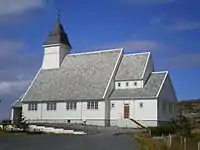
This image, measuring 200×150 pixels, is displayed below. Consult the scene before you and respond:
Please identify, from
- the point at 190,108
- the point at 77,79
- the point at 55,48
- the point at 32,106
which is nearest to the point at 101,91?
the point at 77,79

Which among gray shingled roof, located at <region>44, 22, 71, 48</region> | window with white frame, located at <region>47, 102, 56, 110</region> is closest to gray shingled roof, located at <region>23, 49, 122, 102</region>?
window with white frame, located at <region>47, 102, 56, 110</region>

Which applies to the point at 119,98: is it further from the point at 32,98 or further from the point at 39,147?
the point at 39,147

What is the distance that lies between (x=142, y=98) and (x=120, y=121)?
4.27m

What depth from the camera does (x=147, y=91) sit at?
51.0 metres

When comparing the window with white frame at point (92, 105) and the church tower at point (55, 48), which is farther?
the church tower at point (55, 48)

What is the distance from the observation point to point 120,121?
2039 inches

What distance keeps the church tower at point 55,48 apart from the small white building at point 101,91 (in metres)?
0.16

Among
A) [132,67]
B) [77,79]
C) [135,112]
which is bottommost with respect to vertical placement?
[135,112]

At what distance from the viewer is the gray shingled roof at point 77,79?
54531mm

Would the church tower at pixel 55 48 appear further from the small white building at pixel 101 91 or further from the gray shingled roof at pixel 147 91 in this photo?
the gray shingled roof at pixel 147 91

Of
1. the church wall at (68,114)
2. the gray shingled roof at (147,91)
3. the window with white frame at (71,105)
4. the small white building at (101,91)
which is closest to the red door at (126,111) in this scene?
the small white building at (101,91)

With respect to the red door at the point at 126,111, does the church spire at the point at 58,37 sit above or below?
above

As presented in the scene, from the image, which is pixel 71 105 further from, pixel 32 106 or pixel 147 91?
pixel 147 91

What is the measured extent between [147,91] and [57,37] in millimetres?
18940
